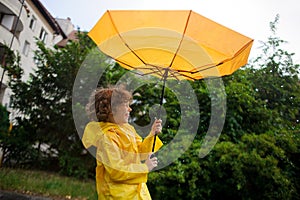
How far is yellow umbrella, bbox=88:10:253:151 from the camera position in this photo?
1.74m

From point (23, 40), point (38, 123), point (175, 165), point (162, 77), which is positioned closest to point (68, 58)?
point (38, 123)

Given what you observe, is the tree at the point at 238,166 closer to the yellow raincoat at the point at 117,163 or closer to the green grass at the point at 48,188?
the green grass at the point at 48,188

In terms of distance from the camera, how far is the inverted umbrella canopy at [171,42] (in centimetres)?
174

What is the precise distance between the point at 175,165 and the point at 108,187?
8.90 feet

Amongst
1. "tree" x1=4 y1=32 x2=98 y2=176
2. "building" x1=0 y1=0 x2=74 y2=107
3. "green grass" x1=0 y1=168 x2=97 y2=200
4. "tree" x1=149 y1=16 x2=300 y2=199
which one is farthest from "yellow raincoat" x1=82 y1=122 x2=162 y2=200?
"building" x1=0 y1=0 x2=74 y2=107

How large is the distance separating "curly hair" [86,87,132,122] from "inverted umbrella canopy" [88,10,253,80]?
40cm

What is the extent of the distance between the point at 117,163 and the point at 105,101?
505 mm

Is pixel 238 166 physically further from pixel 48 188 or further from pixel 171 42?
pixel 48 188

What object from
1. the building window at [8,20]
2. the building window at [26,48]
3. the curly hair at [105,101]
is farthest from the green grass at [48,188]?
the building window at [26,48]

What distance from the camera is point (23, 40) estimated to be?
1728cm

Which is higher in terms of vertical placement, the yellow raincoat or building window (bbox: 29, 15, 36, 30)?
building window (bbox: 29, 15, 36, 30)

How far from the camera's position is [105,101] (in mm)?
1910

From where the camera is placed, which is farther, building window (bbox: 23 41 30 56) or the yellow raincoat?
building window (bbox: 23 41 30 56)

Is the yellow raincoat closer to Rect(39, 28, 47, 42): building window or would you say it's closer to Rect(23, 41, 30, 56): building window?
Rect(23, 41, 30, 56): building window
